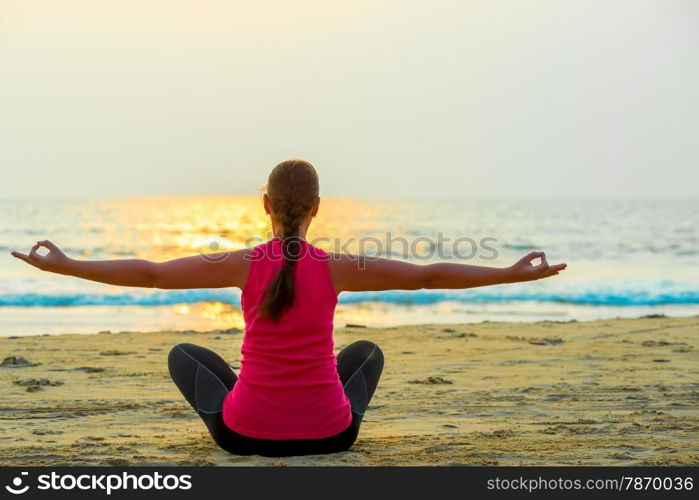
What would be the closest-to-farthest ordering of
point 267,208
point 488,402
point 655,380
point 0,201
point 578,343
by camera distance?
point 267,208 < point 488,402 < point 655,380 < point 578,343 < point 0,201

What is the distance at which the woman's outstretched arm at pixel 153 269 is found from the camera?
4039 millimetres

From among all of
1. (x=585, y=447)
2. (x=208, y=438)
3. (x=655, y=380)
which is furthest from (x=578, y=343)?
(x=208, y=438)

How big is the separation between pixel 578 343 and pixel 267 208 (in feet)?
21.3

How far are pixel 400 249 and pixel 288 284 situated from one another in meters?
27.2

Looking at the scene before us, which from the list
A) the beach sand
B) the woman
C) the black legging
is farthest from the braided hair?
the beach sand

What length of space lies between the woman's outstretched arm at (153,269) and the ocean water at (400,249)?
191cm

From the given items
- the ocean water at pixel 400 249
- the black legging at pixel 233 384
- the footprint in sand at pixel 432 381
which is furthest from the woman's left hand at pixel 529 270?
the footprint in sand at pixel 432 381

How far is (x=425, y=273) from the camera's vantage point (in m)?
4.15

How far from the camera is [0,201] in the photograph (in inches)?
2058

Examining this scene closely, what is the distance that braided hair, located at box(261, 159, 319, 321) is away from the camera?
13.5ft

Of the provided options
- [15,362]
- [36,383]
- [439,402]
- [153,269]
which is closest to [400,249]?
[15,362]

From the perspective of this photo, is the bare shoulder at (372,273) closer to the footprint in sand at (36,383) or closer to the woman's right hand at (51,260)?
the woman's right hand at (51,260)

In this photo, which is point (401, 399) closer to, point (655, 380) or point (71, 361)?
point (655, 380)

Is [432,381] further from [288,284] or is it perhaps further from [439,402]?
[288,284]
